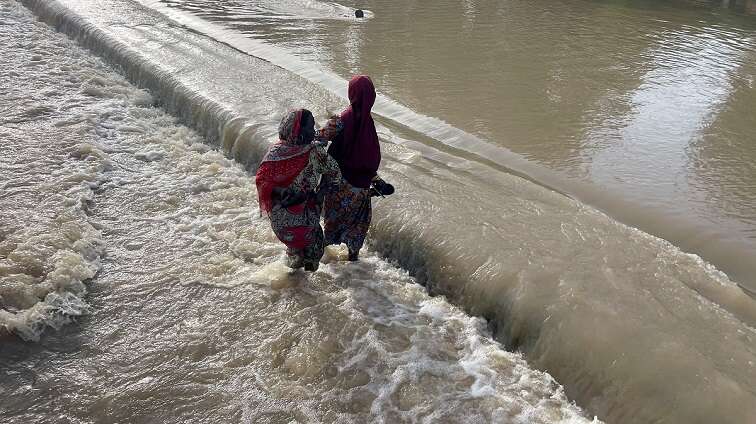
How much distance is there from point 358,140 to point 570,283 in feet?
5.42

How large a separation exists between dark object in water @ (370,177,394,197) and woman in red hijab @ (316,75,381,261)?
29 millimetres

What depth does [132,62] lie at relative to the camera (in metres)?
8.56

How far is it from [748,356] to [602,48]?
8201mm

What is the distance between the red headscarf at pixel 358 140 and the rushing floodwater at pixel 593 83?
2.51 metres

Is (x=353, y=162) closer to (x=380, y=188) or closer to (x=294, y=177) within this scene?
(x=380, y=188)

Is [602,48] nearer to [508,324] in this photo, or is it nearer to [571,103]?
[571,103]

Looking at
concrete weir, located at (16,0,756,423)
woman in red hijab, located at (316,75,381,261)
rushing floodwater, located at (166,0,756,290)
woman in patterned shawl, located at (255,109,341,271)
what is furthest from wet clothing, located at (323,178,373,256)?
rushing floodwater, located at (166,0,756,290)

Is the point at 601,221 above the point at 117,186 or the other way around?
above

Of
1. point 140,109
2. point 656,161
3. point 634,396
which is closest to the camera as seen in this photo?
point 634,396

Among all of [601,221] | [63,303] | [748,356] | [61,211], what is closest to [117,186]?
[61,211]

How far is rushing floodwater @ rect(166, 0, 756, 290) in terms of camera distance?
17.2 ft

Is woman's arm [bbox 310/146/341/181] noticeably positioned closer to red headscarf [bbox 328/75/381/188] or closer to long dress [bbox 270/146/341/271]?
long dress [bbox 270/146/341/271]

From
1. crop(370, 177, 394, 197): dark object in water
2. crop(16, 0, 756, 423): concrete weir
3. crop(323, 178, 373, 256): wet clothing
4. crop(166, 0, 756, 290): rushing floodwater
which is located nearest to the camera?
crop(16, 0, 756, 423): concrete weir

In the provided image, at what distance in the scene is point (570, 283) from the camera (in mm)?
3678
